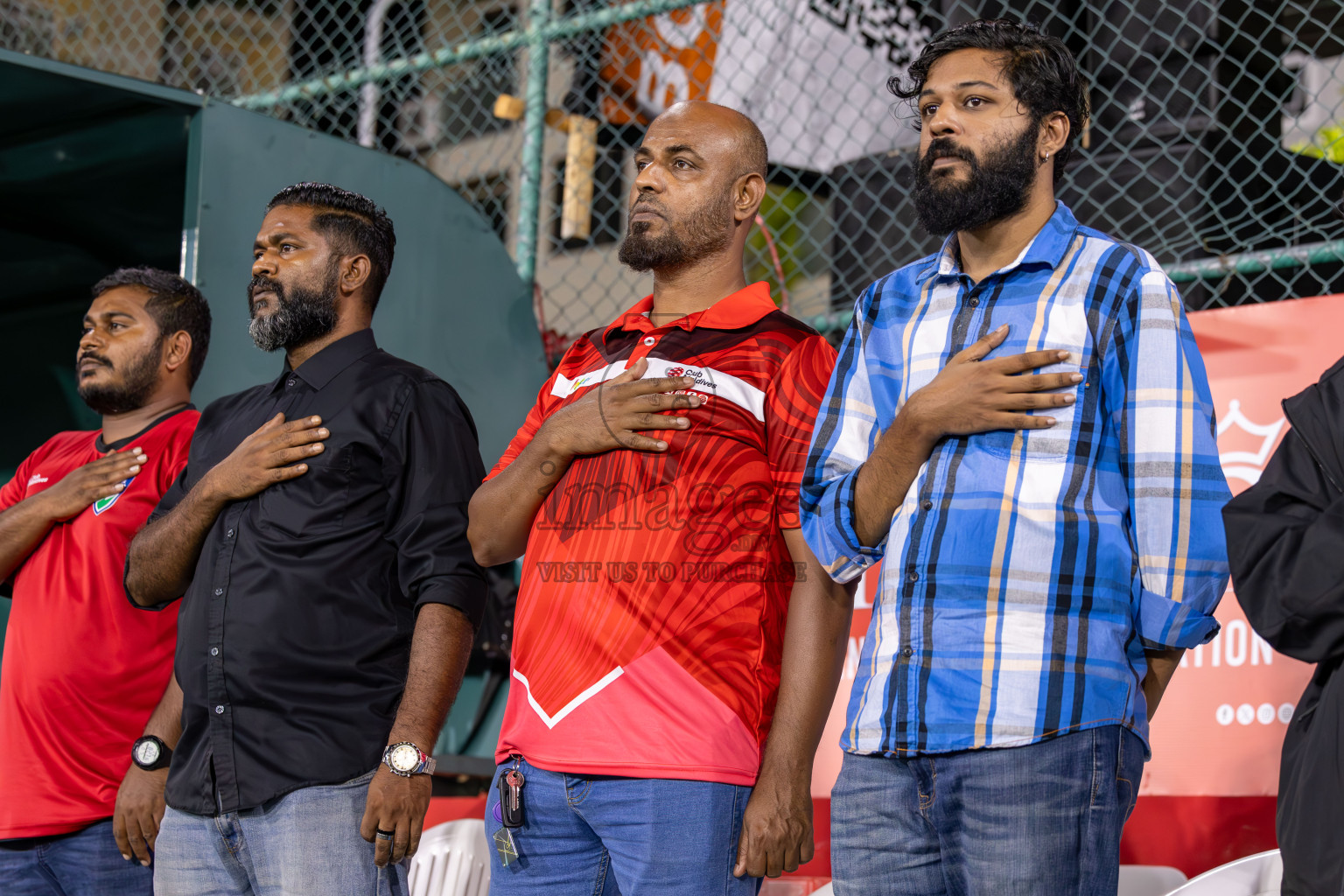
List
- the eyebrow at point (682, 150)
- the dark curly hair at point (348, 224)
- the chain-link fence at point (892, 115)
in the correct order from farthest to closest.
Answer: the chain-link fence at point (892, 115)
the dark curly hair at point (348, 224)
the eyebrow at point (682, 150)

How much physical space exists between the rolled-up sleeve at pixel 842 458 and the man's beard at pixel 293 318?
1247 millimetres

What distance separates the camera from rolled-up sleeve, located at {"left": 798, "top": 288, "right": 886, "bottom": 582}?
86.9 inches

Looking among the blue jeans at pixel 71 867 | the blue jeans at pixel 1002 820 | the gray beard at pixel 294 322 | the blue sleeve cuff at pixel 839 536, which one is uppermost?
the gray beard at pixel 294 322

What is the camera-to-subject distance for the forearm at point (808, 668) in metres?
2.25

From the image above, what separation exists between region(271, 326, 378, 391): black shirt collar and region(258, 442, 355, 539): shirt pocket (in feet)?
0.79

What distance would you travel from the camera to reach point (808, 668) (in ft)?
7.54

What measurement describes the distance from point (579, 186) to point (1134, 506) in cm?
368

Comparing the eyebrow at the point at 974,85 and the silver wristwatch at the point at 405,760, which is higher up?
the eyebrow at the point at 974,85

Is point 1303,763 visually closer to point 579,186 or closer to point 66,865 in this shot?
point 66,865

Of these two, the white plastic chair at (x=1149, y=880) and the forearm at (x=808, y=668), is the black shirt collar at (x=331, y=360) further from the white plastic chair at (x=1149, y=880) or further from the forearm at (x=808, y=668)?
the white plastic chair at (x=1149, y=880)

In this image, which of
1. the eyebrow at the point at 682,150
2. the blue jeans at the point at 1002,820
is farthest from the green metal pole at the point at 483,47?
the blue jeans at the point at 1002,820

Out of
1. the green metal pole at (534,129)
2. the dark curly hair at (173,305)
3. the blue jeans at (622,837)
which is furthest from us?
the green metal pole at (534,129)

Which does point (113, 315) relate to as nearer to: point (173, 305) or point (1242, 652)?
point (173, 305)

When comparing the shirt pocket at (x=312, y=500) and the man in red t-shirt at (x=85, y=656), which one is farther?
the man in red t-shirt at (x=85, y=656)
